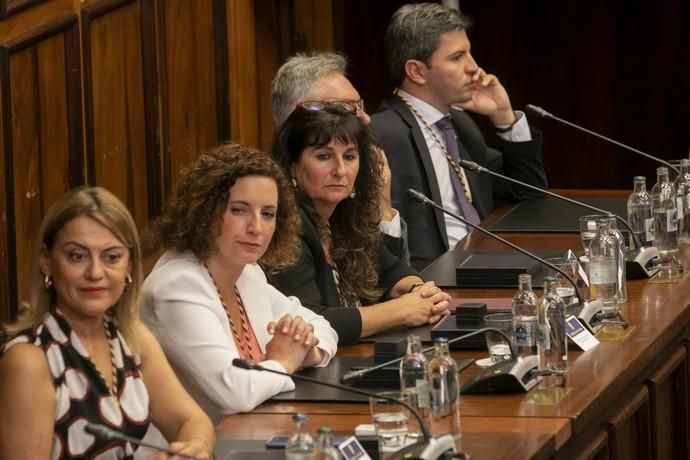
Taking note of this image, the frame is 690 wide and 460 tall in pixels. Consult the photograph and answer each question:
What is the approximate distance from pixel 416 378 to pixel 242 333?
2.16 feet

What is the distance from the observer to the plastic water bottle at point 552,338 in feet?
10.4

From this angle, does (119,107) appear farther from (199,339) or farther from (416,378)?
(416,378)

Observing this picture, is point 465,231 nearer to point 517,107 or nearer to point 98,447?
point 517,107

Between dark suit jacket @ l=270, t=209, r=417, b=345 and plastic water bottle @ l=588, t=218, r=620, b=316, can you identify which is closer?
dark suit jacket @ l=270, t=209, r=417, b=345

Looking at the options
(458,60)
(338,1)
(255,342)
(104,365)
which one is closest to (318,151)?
(255,342)

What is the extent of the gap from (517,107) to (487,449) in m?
4.45

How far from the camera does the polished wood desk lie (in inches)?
111

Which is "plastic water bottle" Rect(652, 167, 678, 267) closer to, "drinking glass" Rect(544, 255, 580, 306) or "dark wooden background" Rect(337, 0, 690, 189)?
"drinking glass" Rect(544, 255, 580, 306)

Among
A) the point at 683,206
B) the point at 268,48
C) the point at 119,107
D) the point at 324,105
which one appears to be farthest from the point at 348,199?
the point at 268,48

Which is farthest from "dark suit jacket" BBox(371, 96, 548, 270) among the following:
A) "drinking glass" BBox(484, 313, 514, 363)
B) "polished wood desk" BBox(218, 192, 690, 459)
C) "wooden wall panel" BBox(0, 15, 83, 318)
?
"drinking glass" BBox(484, 313, 514, 363)

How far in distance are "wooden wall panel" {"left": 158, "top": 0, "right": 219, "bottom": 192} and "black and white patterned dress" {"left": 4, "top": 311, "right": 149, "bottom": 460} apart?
2.41 metres

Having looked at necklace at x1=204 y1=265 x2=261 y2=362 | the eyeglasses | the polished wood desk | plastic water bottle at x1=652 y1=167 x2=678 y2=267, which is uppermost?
the eyeglasses

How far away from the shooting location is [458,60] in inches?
213

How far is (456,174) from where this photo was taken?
522 cm
